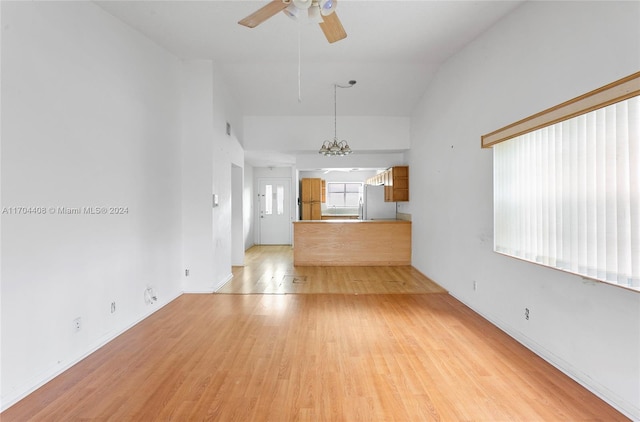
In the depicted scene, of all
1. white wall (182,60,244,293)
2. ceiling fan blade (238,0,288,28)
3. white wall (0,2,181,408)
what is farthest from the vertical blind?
white wall (0,2,181,408)

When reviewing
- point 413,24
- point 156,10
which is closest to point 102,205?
point 156,10

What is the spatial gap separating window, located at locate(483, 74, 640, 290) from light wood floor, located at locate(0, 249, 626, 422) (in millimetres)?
871

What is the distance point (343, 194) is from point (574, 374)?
7.35 metres

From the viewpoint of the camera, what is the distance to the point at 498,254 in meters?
2.97

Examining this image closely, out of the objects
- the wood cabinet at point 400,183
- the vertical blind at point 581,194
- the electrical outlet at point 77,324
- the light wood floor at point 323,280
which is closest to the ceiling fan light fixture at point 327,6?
the vertical blind at point 581,194

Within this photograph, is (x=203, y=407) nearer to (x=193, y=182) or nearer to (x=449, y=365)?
(x=449, y=365)

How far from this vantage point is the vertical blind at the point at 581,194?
1.65 metres

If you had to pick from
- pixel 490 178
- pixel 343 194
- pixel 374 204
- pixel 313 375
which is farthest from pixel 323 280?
pixel 343 194

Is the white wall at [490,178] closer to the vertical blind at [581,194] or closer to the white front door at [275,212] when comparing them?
the vertical blind at [581,194]

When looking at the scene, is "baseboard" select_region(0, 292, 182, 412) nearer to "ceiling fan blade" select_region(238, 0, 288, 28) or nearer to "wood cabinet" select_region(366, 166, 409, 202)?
"ceiling fan blade" select_region(238, 0, 288, 28)

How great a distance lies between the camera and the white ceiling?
2863 millimetres

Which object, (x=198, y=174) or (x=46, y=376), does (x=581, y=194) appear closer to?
(x=46, y=376)

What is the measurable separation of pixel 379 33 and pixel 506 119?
1699 millimetres

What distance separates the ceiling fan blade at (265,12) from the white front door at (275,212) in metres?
6.74
